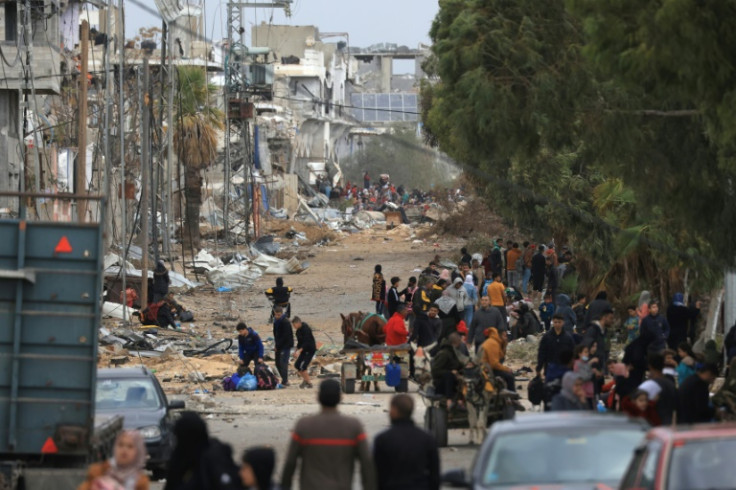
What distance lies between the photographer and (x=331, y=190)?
112m

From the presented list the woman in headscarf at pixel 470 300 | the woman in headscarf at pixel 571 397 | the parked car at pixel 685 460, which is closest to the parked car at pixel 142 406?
the woman in headscarf at pixel 571 397

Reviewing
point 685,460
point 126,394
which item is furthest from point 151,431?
point 685,460

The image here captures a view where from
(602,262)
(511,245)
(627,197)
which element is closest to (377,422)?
(627,197)

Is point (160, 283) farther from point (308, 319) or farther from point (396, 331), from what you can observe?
point (396, 331)

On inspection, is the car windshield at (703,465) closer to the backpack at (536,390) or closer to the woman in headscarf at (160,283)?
the backpack at (536,390)

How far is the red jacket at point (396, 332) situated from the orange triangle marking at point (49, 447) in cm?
1164

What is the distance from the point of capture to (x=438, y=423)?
Answer: 16859 millimetres

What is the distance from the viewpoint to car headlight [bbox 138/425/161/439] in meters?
16.1

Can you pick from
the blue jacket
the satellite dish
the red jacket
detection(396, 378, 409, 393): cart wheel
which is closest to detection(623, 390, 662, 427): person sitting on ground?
detection(396, 378, 409, 393): cart wheel

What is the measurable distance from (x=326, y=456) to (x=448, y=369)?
7478 millimetres

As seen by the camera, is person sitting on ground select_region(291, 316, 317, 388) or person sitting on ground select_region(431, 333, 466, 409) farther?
person sitting on ground select_region(291, 316, 317, 388)

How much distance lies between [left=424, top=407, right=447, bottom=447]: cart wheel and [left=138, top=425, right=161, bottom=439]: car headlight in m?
3.11

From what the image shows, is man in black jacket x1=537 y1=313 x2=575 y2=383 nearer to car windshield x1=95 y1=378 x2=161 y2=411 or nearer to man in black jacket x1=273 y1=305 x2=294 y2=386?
car windshield x1=95 y1=378 x2=161 y2=411

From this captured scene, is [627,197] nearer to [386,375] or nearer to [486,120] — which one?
[386,375]
